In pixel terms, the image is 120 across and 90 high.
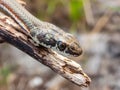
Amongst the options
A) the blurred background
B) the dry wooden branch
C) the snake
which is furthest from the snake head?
the blurred background

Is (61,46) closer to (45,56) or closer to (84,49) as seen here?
(45,56)

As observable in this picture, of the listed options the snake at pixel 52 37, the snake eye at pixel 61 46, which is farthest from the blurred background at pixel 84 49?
the snake eye at pixel 61 46

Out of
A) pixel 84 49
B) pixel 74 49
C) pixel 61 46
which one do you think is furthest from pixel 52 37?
pixel 84 49

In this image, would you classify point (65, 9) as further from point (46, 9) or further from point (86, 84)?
point (86, 84)

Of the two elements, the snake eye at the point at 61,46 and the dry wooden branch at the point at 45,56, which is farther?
the snake eye at the point at 61,46

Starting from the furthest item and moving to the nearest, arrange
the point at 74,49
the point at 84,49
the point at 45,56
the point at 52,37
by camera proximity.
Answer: the point at 84,49, the point at 52,37, the point at 74,49, the point at 45,56

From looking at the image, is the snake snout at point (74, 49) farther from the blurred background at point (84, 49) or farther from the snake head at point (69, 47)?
the blurred background at point (84, 49)
